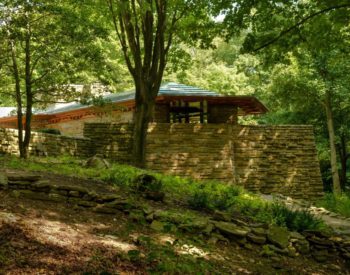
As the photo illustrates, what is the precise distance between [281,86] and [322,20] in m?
11.5

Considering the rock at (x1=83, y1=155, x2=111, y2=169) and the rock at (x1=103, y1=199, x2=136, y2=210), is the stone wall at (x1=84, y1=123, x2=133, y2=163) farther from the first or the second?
the rock at (x1=103, y1=199, x2=136, y2=210)

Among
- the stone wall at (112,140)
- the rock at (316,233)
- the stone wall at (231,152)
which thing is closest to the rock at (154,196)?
the rock at (316,233)

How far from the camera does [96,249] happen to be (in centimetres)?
459

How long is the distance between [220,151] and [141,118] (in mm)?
3363

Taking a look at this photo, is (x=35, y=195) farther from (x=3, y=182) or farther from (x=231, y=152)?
(x=231, y=152)

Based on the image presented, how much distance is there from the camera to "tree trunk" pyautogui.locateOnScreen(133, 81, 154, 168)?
42.5 feet

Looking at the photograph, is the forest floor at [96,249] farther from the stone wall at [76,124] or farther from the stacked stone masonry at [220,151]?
the stone wall at [76,124]

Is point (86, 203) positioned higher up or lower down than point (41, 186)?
lower down

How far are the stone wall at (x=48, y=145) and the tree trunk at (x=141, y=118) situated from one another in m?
2.42

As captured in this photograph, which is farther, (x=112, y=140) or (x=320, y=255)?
(x=112, y=140)

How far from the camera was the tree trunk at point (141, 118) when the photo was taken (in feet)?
42.5

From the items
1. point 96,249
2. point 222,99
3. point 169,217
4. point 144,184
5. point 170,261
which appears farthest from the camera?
point 222,99

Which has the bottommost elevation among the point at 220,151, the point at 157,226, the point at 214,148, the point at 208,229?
the point at 208,229

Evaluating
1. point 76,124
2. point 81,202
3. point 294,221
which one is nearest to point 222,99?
point 76,124
